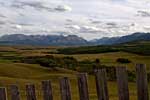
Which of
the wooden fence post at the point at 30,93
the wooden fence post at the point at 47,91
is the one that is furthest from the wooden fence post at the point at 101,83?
the wooden fence post at the point at 30,93

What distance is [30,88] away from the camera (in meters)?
5.86

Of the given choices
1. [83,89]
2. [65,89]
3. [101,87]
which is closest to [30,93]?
[65,89]

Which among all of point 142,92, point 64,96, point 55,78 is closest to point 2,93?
point 64,96

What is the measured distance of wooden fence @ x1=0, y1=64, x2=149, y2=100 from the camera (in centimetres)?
546

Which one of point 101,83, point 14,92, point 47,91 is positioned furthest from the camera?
point 14,92

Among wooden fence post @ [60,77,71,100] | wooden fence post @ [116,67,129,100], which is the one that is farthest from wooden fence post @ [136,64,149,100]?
wooden fence post @ [60,77,71,100]

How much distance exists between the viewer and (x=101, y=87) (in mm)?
5676

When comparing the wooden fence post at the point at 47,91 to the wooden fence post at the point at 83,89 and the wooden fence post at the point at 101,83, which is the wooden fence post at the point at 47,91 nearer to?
the wooden fence post at the point at 83,89

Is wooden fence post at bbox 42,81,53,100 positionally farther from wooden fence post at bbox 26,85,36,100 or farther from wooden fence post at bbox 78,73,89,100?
wooden fence post at bbox 78,73,89,100

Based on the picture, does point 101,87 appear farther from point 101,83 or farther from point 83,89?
point 83,89

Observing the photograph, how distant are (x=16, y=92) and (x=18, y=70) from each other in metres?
50.2

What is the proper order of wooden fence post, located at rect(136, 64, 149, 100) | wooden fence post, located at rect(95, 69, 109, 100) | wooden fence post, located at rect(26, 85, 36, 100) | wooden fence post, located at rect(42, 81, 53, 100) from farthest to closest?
wooden fence post, located at rect(26, 85, 36, 100), wooden fence post, located at rect(42, 81, 53, 100), wooden fence post, located at rect(95, 69, 109, 100), wooden fence post, located at rect(136, 64, 149, 100)

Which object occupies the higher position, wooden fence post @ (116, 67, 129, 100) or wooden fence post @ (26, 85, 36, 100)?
wooden fence post @ (116, 67, 129, 100)

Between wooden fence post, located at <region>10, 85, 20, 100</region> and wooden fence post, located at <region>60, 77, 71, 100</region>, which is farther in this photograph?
wooden fence post, located at <region>10, 85, 20, 100</region>
